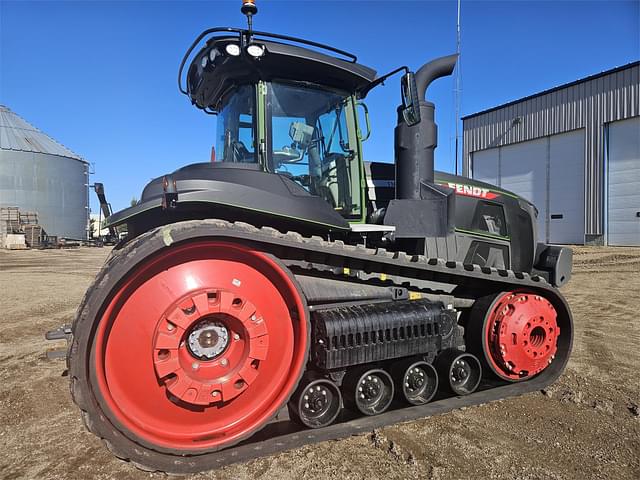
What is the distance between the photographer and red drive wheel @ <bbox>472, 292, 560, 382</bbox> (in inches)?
157

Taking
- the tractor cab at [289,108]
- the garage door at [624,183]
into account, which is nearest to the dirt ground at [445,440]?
the tractor cab at [289,108]

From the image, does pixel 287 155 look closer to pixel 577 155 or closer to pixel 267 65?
pixel 267 65

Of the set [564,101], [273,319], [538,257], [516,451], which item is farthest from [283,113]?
[564,101]

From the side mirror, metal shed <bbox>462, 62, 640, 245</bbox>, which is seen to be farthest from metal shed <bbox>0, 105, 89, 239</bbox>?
the side mirror

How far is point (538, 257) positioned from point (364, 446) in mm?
3357

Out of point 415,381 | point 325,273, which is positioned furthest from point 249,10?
point 415,381

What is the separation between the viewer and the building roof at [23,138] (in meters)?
33.0

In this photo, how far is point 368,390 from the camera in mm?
3383

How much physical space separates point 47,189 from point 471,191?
36.2 meters

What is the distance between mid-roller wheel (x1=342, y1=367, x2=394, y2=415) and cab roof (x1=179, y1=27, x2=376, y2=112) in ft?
8.16

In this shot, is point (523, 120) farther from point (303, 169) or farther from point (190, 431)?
point (190, 431)

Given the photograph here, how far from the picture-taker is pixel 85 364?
250cm

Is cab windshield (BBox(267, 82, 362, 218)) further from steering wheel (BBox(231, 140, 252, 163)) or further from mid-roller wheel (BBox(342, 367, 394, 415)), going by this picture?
mid-roller wheel (BBox(342, 367, 394, 415))

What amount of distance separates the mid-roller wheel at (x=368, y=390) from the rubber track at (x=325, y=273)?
86mm
